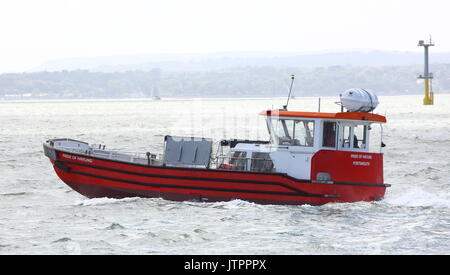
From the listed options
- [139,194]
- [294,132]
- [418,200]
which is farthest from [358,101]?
[139,194]

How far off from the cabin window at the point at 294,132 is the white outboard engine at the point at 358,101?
1232 millimetres

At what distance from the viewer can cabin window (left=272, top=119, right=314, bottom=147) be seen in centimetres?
2698

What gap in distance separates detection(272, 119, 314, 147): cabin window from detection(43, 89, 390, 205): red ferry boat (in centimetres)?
3

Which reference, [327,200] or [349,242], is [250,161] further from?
[349,242]

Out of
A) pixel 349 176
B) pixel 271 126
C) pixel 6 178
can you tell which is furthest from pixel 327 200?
pixel 6 178

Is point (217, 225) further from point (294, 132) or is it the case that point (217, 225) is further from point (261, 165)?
point (294, 132)

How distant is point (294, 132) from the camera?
1070 inches

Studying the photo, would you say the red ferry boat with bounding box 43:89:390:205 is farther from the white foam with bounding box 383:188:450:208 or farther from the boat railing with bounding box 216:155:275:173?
the white foam with bounding box 383:188:450:208

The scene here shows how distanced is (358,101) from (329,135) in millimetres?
1332

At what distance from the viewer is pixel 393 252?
2119 cm

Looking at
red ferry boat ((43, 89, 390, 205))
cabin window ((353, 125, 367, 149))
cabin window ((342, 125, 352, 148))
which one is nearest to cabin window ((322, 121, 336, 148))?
red ferry boat ((43, 89, 390, 205))
